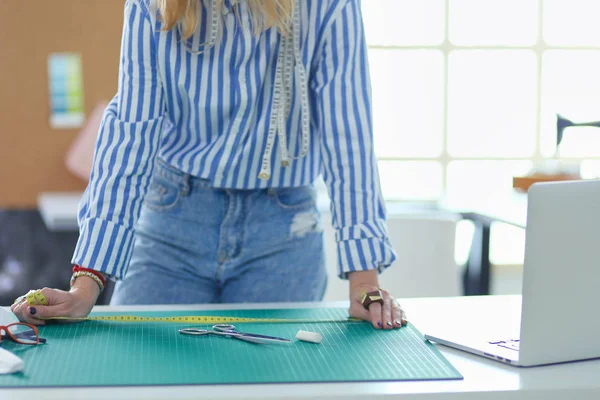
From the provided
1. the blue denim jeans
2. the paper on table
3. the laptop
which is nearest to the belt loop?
the blue denim jeans

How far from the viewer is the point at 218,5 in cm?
133

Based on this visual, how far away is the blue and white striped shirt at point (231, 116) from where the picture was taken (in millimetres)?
1287

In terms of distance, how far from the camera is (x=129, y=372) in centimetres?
93

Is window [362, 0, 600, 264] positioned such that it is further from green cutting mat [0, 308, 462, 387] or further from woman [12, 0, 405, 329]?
green cutting mat [0, 308, 462, 387]

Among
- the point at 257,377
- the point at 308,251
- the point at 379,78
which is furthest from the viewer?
the point at 379,78

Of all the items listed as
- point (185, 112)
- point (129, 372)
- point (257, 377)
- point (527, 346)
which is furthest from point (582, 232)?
point (185, 112)

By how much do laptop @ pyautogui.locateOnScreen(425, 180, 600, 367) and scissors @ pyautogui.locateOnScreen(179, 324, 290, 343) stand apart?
0.93ft

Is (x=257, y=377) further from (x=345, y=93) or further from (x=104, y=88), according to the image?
(x=104, y=88)

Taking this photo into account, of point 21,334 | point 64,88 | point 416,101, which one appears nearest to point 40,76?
point 64,88

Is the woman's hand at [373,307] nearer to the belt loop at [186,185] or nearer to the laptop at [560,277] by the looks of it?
the laptop at [560,277]

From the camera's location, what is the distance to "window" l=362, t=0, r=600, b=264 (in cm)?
369

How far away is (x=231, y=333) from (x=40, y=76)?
2.55m

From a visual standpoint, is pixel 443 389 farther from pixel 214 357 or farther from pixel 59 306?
pixel 59 306

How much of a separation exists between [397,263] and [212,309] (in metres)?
0.81
